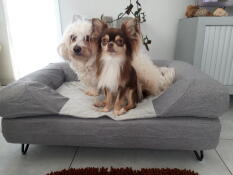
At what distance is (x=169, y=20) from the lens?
216cm

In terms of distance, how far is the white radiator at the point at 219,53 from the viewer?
1.63 meters

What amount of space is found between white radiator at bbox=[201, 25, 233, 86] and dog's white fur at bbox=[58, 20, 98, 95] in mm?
1004

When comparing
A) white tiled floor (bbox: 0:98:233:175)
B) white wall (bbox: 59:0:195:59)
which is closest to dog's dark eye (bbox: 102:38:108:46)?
white tiled floor (bbox: 0:98:233:175)

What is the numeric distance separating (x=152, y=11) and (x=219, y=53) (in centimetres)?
87

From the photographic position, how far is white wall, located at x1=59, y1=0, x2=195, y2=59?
2113mm

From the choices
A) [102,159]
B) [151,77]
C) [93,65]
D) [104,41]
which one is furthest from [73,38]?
[102,159]

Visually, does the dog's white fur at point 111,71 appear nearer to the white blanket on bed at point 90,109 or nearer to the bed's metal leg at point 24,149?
the white blanket on bed at point 90,109

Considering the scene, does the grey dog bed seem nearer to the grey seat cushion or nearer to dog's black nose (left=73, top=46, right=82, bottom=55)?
the grey seat cushion

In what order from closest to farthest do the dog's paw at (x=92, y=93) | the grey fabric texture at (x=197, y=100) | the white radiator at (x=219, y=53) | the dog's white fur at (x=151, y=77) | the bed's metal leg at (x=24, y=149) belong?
the grey fabric texture at (x=197, y=100) → the bed's metal leg at (x=24, y=149) → the dog's white fur at (x=151, y=77) → the dog's paw at (x=92, y=93) → the white radiator at (x=219, y=53)

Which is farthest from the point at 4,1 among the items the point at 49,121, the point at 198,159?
the point at 198,159

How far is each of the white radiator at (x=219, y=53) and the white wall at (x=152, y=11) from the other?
23.6 inches

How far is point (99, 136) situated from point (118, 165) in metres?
0.22

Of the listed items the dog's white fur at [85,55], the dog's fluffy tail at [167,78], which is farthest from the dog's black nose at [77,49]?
the dog's fluffy tail at [167,78]

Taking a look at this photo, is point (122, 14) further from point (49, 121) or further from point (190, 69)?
point (49, 121)
